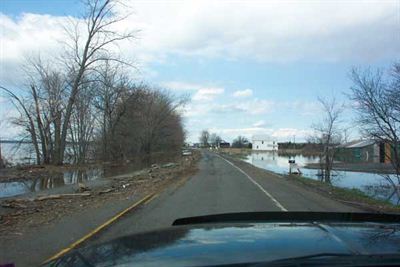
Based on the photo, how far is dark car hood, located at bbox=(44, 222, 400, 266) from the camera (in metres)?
2.94

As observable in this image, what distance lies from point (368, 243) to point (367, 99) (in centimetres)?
2165

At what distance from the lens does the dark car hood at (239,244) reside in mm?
2943

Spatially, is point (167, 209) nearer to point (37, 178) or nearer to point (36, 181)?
point (36, 181)

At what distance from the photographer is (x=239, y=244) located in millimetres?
3299

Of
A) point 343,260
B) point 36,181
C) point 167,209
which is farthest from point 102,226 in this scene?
point 36,181

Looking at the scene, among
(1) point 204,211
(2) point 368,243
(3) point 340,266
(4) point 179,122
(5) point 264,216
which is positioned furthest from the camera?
(4) point 179,122

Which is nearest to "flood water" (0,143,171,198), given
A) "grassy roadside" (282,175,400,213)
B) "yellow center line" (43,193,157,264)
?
"yellow center line" (43,193,157,264)

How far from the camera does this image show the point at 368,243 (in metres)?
3.24

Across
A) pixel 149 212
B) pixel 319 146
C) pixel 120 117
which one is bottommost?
pixel 149 212

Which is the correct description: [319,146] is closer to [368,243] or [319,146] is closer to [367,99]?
[367,99]

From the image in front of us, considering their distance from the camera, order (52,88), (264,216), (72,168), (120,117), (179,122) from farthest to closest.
Result: (179,122) → (120,117) → (52,88) → (72,168) → (264,216)

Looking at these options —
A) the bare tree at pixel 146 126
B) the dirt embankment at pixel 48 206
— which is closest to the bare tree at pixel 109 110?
the bare tree at pixel 146 126

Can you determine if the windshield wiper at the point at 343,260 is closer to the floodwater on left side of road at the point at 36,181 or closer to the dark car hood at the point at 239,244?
the dark car hood at the point at 239,244

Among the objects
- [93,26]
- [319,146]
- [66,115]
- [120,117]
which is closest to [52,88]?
[66,115]
